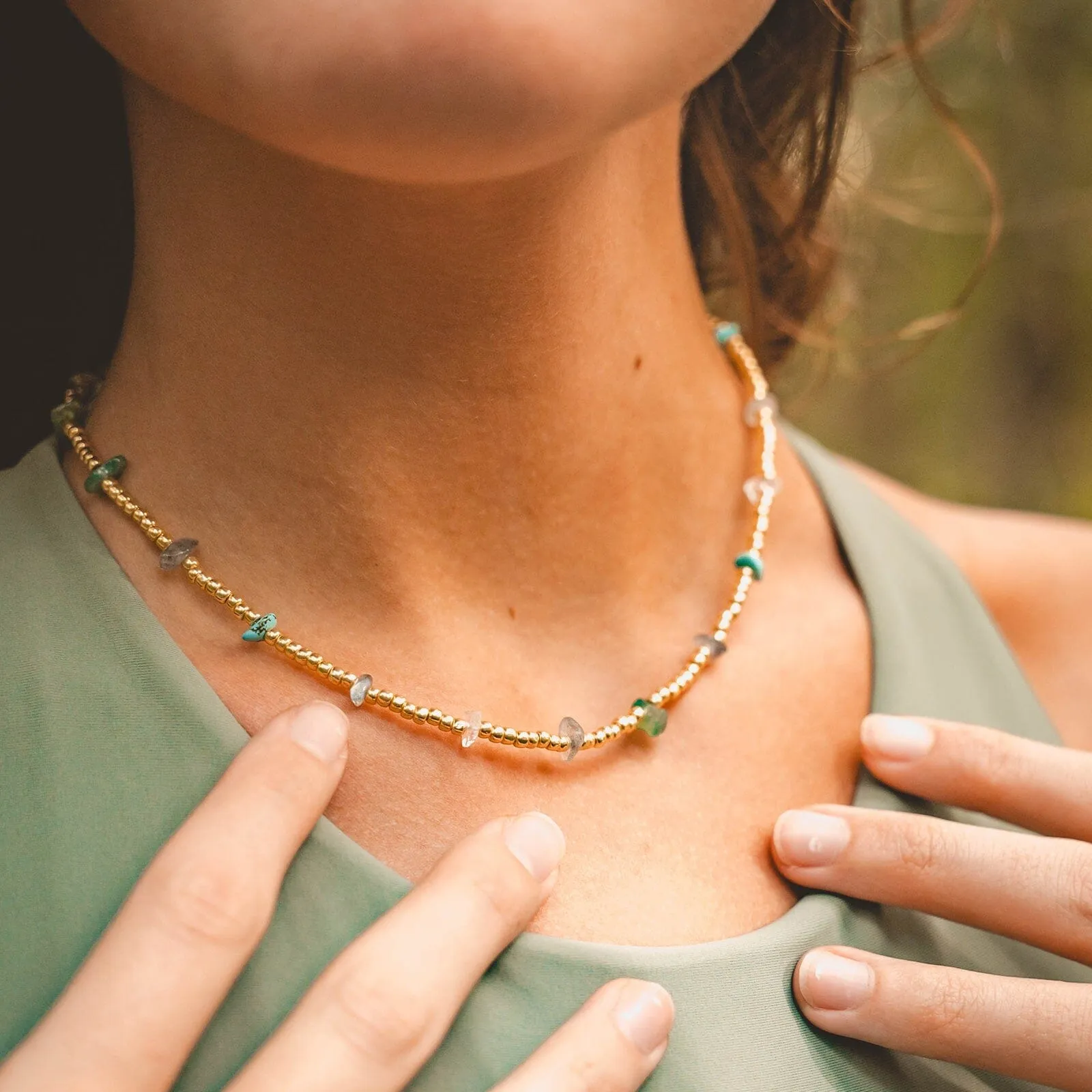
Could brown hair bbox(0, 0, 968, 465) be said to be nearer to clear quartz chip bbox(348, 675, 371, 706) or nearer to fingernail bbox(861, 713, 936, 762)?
clear quartz chip bbox(348, 675, 371, 706)

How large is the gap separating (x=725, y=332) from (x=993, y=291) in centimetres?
214

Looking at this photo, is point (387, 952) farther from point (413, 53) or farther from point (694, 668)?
point (413, 53)

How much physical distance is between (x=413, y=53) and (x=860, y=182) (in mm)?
1075

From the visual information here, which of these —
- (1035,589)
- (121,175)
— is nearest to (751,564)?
(1035,589)

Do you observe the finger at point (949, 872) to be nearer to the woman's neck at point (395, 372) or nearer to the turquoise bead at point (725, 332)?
the woman's neck at point (395, 372)

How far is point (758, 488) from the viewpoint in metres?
1.06

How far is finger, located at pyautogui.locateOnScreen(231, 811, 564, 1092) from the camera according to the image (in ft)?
2.01

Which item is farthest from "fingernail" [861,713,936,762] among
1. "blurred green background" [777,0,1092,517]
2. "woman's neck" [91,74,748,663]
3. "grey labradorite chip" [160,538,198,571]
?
"blurred green background" [777,0,1092,517]

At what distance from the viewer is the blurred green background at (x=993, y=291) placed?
8.88 feet

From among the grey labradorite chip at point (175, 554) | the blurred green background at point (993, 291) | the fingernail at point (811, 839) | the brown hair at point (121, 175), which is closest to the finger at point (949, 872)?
the fingernail at point (811, 839)

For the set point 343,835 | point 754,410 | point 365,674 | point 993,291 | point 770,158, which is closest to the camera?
point 343,835

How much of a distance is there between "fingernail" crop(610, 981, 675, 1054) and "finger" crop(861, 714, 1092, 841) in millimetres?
293

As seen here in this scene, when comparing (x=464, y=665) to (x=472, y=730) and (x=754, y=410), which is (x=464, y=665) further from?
(x=754, y=410)

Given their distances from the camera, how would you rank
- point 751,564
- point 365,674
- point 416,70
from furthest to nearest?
point 751,564 < point 365,674 < point 416,70
